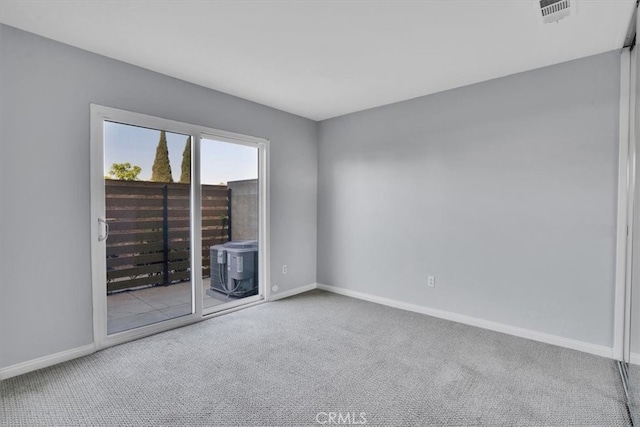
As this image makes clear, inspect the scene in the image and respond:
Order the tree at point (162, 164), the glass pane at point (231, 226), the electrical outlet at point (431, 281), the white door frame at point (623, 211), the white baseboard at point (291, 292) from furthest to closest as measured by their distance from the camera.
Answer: the white baseboard at point (291, 292) → the glass pane at point (231, 226) → the electrical outlet at point (431, 281) → the tree at point (162, 164) → the white door frame at point (623, 211)

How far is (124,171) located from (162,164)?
1.17 ft

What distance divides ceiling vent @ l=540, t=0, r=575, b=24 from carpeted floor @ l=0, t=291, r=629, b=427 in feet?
8.22

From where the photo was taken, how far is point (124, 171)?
9.50 ft

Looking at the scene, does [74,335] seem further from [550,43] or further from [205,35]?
[550,43]

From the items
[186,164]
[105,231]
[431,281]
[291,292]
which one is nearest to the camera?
[105,231]

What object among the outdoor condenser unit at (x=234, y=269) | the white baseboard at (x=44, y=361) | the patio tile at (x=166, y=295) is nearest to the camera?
the white baseboard at (x=44, y=361)

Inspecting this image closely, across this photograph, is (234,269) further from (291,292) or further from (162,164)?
(162,164)

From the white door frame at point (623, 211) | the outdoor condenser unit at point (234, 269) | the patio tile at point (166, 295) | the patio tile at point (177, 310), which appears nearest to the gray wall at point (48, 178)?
the patio tile at point (166, 295)

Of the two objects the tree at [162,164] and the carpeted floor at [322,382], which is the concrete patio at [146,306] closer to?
the carpeted floor at [322,382]

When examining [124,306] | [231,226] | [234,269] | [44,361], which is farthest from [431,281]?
[44,361]

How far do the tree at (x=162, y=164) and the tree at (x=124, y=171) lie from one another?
0.48 ft

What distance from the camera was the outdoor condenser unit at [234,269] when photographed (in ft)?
13.1

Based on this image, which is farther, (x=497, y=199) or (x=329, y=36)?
(x=497, y=199)

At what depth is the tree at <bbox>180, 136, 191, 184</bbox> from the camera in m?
3.30
